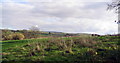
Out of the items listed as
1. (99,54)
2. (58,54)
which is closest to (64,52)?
(58,54)

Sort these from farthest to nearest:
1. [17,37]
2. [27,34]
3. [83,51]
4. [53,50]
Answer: [27,34] < [17,37] < [53,50] < [83,51]

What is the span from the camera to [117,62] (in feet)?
41.9

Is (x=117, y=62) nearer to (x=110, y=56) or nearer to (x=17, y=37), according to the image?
(x=110, y=56)

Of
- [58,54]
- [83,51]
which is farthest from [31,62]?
[83,51]

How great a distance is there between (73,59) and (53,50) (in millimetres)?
3496

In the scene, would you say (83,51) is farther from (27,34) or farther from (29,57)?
(27,34)

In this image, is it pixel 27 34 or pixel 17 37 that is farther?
pixel 27 34

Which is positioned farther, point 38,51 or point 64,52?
Answer: point 38,51

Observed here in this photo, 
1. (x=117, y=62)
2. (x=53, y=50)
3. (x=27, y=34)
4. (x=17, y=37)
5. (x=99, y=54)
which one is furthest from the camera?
(x=27, y=34)

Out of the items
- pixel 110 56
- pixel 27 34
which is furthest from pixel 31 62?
pixel 27 34

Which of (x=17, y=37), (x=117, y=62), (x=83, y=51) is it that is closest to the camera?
(x=117, y=62)

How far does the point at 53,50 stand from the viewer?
16.6m

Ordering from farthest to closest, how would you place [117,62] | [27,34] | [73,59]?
1. [27,34]
2. [73,59]
3. [117,62]

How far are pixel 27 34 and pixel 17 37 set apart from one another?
15.7 ft
